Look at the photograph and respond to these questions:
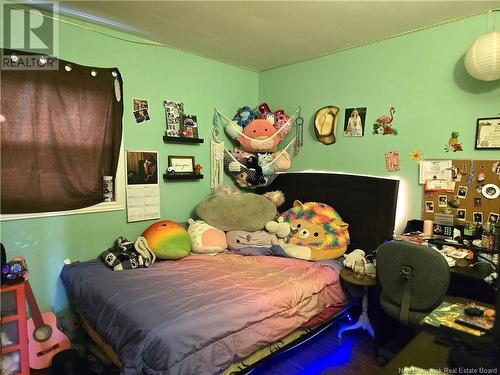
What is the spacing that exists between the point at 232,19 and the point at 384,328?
257cm

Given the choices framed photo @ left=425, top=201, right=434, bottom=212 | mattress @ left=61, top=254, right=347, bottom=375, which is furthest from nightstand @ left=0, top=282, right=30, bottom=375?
framed photo @ left=425, top=201, right=434, bottom=212

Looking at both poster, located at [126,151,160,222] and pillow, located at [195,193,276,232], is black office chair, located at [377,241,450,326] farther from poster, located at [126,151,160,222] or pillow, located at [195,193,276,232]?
poster, located at [126,151,160,222]

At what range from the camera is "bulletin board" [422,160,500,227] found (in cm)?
218

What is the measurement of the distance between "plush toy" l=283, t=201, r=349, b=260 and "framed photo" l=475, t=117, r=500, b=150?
1.17m

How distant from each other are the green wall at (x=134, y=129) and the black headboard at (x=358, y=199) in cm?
105

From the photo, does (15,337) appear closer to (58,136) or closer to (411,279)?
(58,136)

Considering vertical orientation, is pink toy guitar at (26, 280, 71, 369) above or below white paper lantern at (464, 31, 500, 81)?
below

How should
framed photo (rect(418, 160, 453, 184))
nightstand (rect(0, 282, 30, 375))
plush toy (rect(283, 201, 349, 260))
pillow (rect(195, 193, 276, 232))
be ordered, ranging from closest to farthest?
1. nightstand (rect(0, 282, 30, 375))
2. framed photo (rect(418, 160, 453, 184))
3. plush toy (rect(283, 201, 349, 260))
4. pillow (rect(195, 193, 276, 232))

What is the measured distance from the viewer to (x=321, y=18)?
230cm

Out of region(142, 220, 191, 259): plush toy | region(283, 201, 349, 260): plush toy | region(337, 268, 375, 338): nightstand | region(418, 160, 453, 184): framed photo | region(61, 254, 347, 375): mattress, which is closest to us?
region(61, 254, 347, 375): mattress

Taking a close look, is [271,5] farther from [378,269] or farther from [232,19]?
[378,269]

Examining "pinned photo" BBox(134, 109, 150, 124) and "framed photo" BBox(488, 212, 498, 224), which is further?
"pinned photo" BBox(134, 109, 150, 124)

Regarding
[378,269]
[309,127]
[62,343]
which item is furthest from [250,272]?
[309,127]

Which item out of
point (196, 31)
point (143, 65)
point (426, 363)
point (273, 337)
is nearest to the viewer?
point (426, 363)
